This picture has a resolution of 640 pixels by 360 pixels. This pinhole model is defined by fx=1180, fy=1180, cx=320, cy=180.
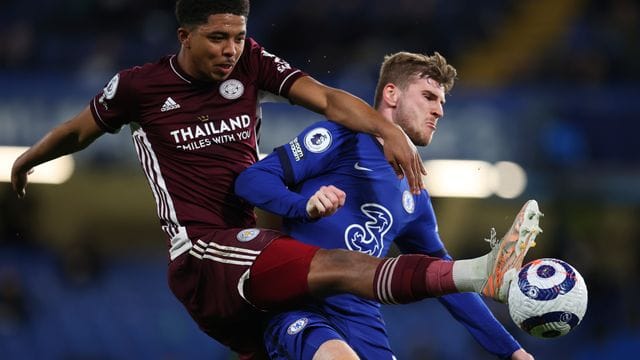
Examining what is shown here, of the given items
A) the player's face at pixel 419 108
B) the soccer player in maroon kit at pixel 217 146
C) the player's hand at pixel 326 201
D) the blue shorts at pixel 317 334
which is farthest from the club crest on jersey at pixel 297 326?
the player's face at pixel 419 108

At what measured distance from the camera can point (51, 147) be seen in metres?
6.36

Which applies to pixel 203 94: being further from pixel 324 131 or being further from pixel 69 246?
pixel 69 246

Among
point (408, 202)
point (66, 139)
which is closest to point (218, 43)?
point (66, 139)

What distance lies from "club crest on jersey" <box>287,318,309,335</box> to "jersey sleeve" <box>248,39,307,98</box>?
3.91 feet

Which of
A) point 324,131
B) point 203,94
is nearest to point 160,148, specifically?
point 203,94

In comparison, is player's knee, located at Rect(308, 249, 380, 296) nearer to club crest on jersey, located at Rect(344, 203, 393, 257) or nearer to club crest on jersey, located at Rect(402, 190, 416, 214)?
club crest on jersey, located at Rect(344, 203, 393, 257)

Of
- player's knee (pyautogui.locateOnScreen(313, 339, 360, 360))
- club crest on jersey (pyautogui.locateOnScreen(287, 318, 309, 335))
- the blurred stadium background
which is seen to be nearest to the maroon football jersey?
club crest on jersey (pyautogui.locateOnScreen(287, 318, 309, 335))

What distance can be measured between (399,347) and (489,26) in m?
5.49

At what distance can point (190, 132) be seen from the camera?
19.8 ft

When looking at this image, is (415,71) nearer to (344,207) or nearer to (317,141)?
(317,141)

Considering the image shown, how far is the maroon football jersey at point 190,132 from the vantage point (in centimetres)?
602

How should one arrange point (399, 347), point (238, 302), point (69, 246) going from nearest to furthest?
1. point (238, 302)
2. point (399, 347)
3. point (69, 246)

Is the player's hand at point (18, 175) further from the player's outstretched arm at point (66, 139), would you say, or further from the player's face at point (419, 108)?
the player's face at point (419, 108)

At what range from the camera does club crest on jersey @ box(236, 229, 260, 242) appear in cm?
580
